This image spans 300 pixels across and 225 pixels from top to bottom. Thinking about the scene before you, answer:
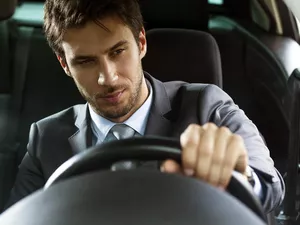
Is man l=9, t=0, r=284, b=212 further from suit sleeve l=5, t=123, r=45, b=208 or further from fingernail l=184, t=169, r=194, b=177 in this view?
fingernail l=184, t=169, r=194, b=177

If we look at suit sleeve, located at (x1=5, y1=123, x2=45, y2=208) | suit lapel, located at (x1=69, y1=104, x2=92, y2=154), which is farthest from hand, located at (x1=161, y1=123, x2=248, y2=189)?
suit sleeve, located at (x1=5, y1=123, x2=45, y2=208)

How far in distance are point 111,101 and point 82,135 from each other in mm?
186

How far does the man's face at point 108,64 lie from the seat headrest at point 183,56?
1.46ft

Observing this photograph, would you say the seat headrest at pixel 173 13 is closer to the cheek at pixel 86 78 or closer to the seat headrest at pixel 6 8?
the seat headrest at pixel 6 8

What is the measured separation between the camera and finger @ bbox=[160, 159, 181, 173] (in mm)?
948

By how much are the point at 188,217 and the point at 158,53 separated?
1.35m

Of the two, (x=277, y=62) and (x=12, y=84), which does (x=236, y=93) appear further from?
(x=12, y=84)

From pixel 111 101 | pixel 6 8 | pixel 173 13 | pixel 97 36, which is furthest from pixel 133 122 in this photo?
pixel 173 13

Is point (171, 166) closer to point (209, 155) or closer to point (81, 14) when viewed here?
point (209, 155)

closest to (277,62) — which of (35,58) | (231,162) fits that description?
(35,58)

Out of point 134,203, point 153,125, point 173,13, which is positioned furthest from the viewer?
point 173,13

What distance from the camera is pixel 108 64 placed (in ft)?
5.07

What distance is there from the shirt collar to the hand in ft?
2.23

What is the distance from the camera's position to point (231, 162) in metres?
0.98
